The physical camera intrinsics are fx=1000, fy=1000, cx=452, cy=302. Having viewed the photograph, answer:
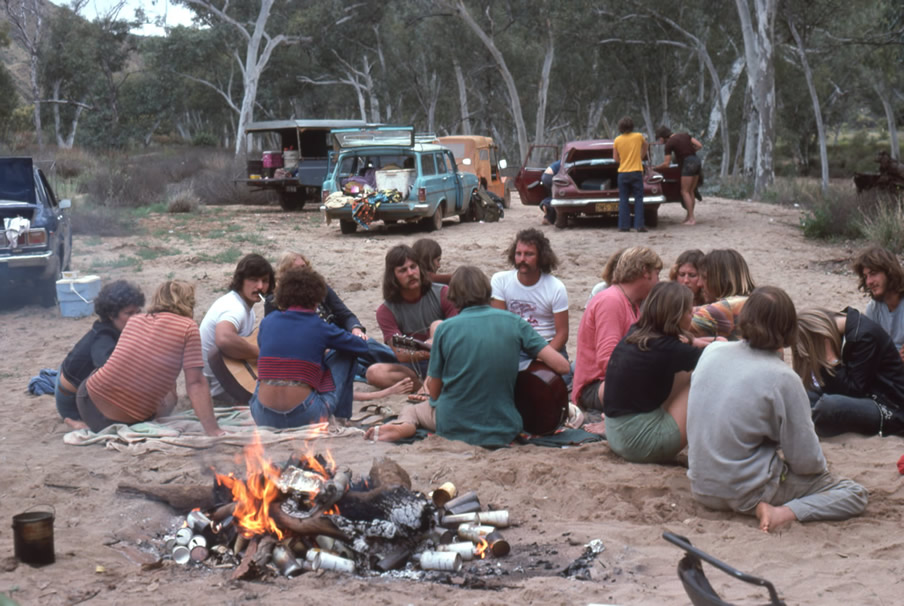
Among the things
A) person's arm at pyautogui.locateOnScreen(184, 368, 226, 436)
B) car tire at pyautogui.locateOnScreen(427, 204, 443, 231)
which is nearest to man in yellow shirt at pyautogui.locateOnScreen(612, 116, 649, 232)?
car tire at pyautogui.locateOnScreen(427, 204, 443, 231)

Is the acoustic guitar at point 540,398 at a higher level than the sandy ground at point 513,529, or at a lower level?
higher

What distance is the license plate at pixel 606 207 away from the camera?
17.4 meters

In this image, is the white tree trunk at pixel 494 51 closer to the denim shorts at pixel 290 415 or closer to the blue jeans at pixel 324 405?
the blue jeans at pixel 324 405

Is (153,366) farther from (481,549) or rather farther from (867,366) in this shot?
(867,366)

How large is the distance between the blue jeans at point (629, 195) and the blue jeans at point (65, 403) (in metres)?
11.4

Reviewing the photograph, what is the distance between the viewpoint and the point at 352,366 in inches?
268

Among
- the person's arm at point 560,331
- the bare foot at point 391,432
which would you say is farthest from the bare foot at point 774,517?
the person's arm at point 560,331

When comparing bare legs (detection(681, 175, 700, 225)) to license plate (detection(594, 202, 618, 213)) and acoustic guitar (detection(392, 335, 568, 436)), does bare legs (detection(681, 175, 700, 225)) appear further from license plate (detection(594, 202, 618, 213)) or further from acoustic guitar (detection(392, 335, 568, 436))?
acoustic guitar (detection(392, 335, 568, 436))

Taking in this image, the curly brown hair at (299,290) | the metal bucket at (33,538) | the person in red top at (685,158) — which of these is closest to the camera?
the metal bucket at (33,538)

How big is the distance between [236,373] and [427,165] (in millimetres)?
12531

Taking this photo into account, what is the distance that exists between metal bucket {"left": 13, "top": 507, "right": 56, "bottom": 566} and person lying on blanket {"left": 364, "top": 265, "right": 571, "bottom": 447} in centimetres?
243

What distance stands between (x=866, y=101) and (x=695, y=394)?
2583 inches

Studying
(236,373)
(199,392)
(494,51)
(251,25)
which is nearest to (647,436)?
(199,392)

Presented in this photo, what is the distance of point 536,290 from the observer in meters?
7.36
